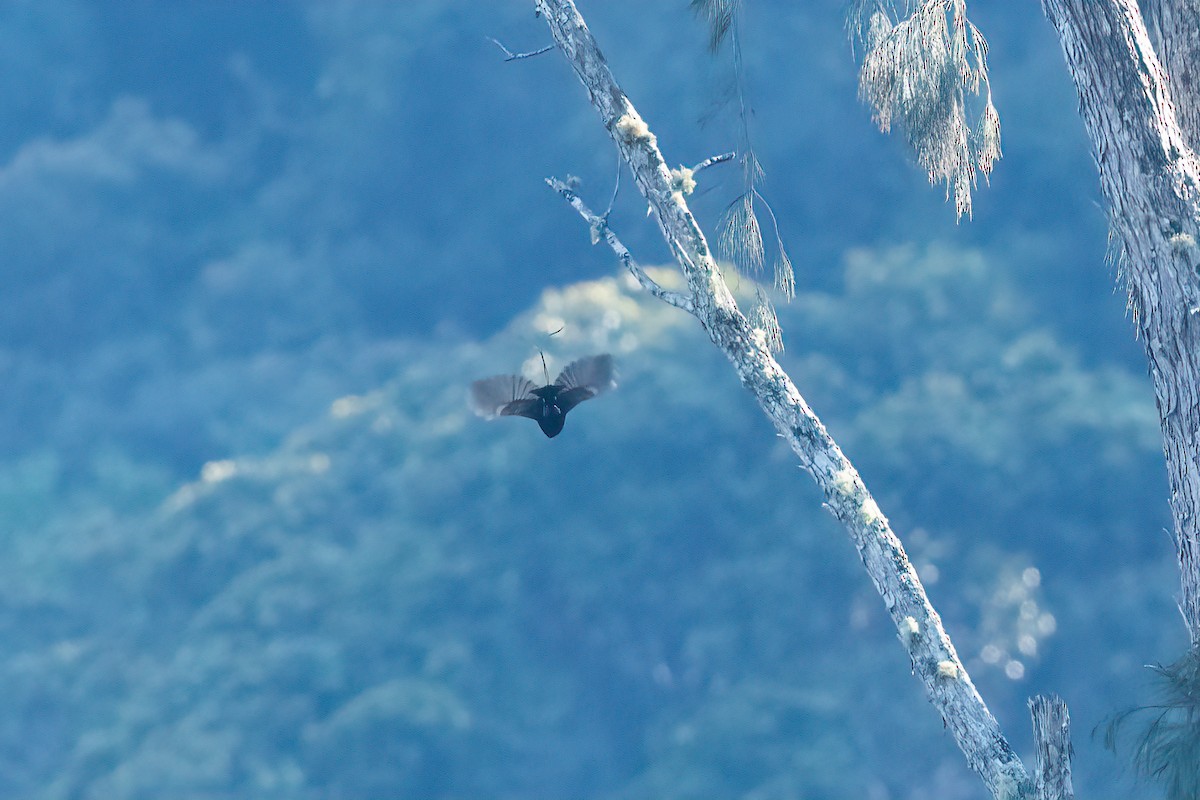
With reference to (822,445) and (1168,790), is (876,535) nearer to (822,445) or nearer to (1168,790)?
(822,445)

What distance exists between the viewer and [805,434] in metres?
3.96

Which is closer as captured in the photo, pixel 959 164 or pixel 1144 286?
pixel 1144 286

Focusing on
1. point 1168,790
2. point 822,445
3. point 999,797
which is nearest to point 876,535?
point 822,445

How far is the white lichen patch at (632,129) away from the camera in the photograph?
419 cm

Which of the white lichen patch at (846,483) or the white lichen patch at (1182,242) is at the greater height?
the white lichen patch at (1182,242)

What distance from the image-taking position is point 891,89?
16.0ft

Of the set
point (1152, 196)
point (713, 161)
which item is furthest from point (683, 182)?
point (1152, 196)

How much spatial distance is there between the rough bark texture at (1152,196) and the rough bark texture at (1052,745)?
708mm

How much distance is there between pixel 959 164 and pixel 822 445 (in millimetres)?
1704

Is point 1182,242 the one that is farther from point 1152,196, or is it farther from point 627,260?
point 627,260

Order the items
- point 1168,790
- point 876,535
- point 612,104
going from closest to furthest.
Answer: point 1168,790
point 876,535
point 612,104

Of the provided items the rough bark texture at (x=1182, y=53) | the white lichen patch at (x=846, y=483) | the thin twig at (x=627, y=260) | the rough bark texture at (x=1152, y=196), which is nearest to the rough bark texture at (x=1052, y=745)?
the rough bark texture at (x=1152, y=196)

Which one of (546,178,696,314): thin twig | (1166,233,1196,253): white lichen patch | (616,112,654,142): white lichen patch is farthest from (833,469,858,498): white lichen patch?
(616,112,654,142): white lichen patch

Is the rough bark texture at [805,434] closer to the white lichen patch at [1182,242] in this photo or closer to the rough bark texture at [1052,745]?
the rough bark texture at [1052,745]
